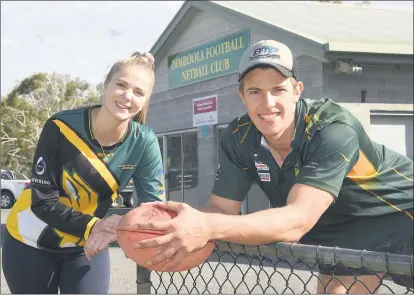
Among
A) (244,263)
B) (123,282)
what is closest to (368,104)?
(244,263)

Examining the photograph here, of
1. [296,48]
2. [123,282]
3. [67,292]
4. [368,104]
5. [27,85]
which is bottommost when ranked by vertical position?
[123,282]

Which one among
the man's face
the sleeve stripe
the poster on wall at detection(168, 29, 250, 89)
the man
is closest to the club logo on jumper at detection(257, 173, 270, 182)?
the man

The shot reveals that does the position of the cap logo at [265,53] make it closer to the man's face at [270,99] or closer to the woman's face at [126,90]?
the man's face at [270,99]

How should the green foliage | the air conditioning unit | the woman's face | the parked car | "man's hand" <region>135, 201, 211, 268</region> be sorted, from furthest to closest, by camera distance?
1. the green foliage
2. the parked car
3. the air conditioning unit
4. the woman's face
5. "man's hand" <region>135, 201, 211, 268</region>

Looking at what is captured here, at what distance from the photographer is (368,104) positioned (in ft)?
35.9

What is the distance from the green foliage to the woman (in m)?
35.4

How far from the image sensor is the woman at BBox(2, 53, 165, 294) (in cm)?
302

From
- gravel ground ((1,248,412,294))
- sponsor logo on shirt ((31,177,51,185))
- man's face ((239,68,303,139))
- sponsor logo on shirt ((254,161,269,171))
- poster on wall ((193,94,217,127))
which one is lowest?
gravel ground ((1,248,412,294))

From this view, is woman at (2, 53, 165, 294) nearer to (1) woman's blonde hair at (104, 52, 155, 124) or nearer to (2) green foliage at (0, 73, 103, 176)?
(1) woman's blonde hair at (104, 52, 155, 124)

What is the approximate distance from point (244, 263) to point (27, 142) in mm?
35529

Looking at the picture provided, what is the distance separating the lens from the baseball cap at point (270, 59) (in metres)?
2.61

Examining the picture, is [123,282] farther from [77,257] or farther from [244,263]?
[77,257]

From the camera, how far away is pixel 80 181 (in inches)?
123

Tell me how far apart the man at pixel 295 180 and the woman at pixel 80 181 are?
50cm
